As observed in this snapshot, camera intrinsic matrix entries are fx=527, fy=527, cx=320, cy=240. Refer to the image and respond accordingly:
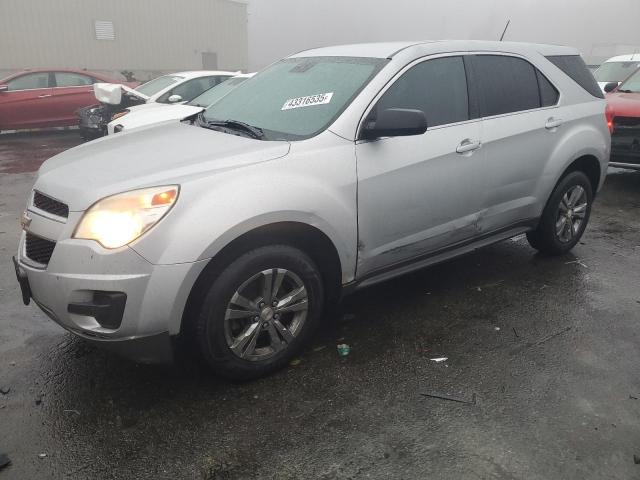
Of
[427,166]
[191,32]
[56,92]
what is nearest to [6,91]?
[56,92]

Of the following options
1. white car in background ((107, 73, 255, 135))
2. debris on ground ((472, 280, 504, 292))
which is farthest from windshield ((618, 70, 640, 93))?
white car in background ((107, 73, 255, 135))

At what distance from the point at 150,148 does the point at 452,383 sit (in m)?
2.11

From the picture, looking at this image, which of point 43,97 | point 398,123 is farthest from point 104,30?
point 398,123

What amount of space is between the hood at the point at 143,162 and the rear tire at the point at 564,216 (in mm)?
2554

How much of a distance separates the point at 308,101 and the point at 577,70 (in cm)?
258

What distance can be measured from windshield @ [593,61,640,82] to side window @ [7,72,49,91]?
1230cm

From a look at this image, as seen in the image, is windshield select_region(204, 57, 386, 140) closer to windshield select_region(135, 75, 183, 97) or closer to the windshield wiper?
the windshield wiper

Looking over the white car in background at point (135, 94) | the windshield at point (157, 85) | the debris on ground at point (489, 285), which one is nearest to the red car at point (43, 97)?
the white car in background at point (135, 94)

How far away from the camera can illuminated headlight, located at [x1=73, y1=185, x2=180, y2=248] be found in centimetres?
238

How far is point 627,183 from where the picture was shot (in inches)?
308

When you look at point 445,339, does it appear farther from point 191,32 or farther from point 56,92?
point 191,32

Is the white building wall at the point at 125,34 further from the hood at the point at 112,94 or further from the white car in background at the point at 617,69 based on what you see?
the white car in background at the point at 617,69

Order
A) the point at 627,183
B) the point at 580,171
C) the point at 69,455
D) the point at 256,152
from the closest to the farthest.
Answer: the point at 69,455
the point at 256,152
the point at 580,171
the point at 627,183

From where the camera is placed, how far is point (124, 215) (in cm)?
241
